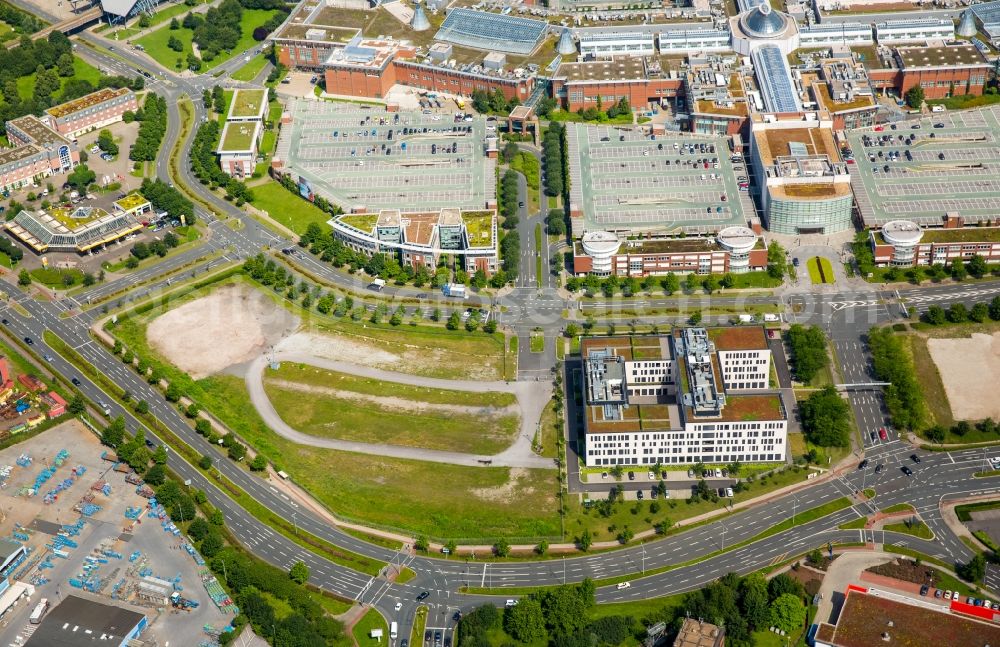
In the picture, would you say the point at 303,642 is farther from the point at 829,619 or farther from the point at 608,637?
the point at 829,619

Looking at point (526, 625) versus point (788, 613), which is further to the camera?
point (526, 625)

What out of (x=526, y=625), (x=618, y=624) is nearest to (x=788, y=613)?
(x=618, y=624)

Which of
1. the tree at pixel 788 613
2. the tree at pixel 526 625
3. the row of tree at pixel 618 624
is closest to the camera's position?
the row of tree at pixel 618 624

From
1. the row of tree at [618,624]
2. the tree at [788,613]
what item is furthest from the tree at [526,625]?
the tree at [788,613]

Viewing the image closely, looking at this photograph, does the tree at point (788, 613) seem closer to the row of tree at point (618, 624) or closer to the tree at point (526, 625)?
the row of tree at point (618, 624)

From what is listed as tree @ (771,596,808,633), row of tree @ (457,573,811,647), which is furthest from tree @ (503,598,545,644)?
tree @ (771,596,808,633)

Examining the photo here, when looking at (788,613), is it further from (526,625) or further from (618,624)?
(526,625)

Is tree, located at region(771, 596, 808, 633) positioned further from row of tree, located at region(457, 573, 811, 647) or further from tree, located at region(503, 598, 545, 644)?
tree, located at region(503, 598, 545, 644)

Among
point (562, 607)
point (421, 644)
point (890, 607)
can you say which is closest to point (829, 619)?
point (890, 607)

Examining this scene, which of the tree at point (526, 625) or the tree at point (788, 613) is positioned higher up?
the tree at point (788, 613)
